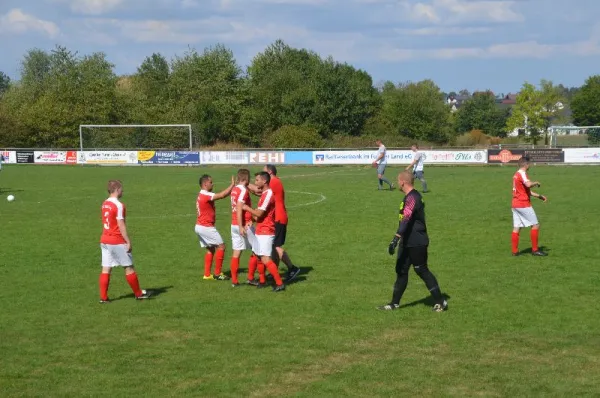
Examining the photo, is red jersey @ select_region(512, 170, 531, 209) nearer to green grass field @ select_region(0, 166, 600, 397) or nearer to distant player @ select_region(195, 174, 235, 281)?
green grass field @ select_region(0, 166, 600, 397)

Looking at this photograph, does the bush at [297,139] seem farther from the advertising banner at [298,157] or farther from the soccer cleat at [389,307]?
the soccer cleat at [389,307]

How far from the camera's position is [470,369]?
8602 mm

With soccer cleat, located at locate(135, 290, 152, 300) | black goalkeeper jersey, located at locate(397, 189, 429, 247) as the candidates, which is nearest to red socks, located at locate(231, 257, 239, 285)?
soccer cleat, located at locate(135, 290, 152, 300)

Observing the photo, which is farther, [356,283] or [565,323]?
[356,283]

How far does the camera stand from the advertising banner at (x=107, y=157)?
57391 mm

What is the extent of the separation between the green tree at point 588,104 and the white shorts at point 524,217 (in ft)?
333

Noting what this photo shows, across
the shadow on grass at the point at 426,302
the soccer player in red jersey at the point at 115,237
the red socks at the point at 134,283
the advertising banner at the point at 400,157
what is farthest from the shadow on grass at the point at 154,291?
the advertising banner at the point at 400,157

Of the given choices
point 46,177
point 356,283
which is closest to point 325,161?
point 46,177

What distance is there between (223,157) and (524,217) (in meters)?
40.9

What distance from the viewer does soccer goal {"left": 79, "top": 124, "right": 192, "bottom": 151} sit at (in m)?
61.3

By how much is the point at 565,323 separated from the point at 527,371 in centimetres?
227

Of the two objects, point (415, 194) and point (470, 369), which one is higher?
point (415, 194)

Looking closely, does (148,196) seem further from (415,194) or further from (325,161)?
(325,161)

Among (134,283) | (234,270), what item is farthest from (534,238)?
(134,283)
